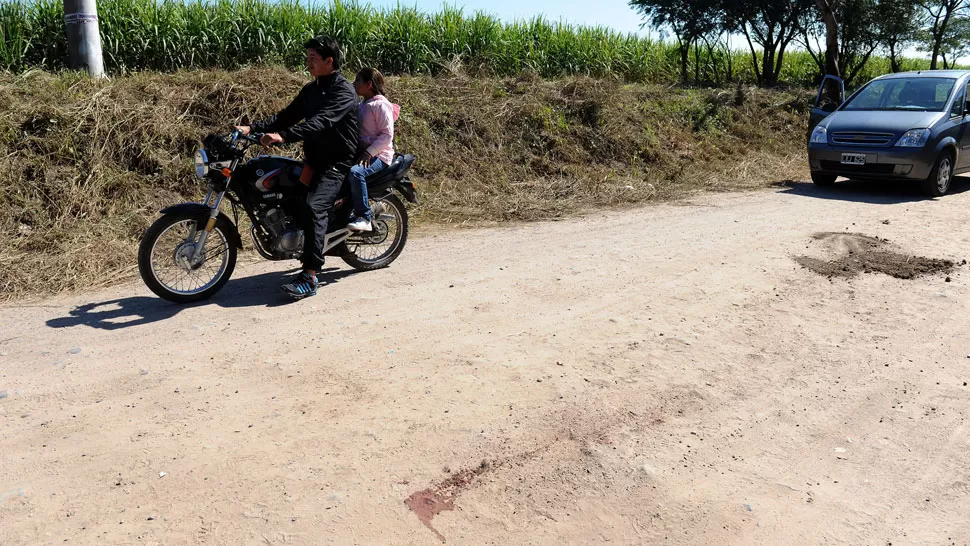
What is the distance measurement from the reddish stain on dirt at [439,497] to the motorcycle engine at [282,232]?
126 inches

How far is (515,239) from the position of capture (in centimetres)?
834

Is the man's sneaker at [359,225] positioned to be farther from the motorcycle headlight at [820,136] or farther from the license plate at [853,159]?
the motorcycle headlight at [820,136]

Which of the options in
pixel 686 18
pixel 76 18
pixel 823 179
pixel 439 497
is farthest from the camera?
pixel 686 18

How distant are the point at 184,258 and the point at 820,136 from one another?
9.59m

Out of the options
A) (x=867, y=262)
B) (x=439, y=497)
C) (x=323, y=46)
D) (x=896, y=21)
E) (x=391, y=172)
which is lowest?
(x=439, y=497)

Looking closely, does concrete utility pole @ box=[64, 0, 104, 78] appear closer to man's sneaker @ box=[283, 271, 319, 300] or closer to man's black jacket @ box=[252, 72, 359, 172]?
→ man's black jacket @ box=[252, 72, 359, 172]

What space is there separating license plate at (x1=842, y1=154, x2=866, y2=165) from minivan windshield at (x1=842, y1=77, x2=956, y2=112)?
4.48ft

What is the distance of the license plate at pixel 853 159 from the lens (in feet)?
36.2

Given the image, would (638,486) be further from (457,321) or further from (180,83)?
(180,83)

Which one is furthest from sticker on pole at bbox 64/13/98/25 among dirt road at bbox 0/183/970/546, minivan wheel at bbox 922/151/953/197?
minivan wheel at bbox 922/151/953/197

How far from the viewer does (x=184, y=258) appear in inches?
227

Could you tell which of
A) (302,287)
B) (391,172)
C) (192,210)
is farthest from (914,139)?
(192,210)

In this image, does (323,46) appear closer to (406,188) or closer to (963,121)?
(406,188)

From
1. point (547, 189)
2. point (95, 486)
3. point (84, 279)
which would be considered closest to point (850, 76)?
point (547, 189)
